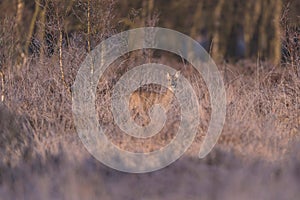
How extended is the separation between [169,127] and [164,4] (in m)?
17.7

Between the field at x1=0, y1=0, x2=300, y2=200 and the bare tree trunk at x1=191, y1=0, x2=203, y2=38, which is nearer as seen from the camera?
the field at x1=0, y1=0, x2=300, y2=200

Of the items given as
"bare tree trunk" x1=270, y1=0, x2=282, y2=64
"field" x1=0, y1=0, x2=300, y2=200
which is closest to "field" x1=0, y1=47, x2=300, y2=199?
"field" x1=0, y1=0, x2=300, y2=200

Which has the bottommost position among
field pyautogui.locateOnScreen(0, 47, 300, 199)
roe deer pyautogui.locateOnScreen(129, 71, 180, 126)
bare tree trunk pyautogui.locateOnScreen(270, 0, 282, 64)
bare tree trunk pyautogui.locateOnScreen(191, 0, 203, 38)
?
field pyautogui.locateOnScreen(0, 47, 300, 199)

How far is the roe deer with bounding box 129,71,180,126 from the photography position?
796 centimetres

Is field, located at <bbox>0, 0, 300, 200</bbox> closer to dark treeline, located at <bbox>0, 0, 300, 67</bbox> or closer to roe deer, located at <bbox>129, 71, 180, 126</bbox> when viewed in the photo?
roe deer, located at <bbox>129, 71, 180, 126</bbox>

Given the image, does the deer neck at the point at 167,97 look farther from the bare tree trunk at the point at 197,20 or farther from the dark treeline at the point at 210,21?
the bare tree trunk at the point at 197,20

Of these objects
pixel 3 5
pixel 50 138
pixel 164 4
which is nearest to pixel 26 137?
pixel 50 138

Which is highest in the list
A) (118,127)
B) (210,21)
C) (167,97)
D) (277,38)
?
(210,21)

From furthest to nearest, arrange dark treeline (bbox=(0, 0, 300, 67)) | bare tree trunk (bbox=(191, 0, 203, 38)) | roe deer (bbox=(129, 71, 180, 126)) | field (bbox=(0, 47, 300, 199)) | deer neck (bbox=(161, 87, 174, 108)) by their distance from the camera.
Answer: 1. bare tree trunk (bbox=(191, 0, 203, 38))
2. dark treeline (bbox=(0, 0, 300, 67))
3. deer neck (bbox=(161, 87, 174, 108))
4. roe deer (bbox=(129, 71, 180, 126))
5. field (bbox=(0, 47, 300, 199))

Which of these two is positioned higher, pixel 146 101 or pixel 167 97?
pixel 167 97

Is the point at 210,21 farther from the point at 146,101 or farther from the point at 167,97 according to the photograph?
the point at 146,101

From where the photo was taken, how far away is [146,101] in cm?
861

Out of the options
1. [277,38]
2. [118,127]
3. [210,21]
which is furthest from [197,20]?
[118,127]

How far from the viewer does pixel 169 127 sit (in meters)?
7.32
